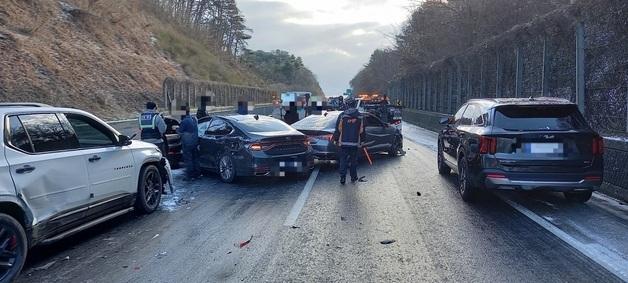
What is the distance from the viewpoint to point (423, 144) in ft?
66.2

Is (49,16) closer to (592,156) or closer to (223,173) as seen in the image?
(223,173)

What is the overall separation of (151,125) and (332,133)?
435 centimetres

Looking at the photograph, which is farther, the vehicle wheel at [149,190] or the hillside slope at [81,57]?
the hillside slope at [81,57]

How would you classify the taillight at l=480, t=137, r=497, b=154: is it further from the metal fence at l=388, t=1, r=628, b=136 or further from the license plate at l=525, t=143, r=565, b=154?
the metal fence at l=388, t=1, r=628, b=136

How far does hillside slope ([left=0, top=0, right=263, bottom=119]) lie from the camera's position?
26.0 meters

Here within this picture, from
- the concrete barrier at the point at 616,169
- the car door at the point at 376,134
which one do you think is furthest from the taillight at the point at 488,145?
the car door at the point at 376,134

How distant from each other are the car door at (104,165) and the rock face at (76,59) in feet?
59.7

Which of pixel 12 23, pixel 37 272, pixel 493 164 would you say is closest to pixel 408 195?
pixel 493 164

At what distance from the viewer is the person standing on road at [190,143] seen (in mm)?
11722

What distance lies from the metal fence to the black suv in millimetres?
4213

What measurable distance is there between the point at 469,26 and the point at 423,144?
1742 cm

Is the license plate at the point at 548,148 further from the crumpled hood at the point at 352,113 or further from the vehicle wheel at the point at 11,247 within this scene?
the vehicle wheel at the point at 11,247

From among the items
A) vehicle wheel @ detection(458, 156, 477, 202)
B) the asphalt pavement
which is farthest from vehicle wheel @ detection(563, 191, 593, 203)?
vehicle wheel @ detection(458, 156, 477, 202)

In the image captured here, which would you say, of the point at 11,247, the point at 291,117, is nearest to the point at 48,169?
the point at 11,247
